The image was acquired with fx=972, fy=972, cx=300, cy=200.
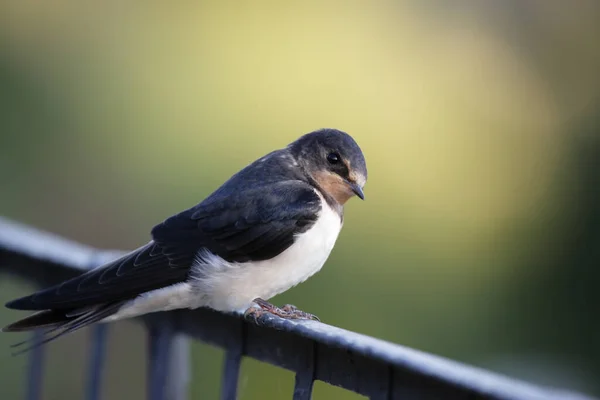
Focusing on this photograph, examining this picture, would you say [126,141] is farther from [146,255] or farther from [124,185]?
[146,255]

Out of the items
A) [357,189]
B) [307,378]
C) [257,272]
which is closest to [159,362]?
[257,272]

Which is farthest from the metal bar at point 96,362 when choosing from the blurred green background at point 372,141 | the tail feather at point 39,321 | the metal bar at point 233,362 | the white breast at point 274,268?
the blurred green background at point 372,141

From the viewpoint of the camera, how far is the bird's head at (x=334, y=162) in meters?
2.28

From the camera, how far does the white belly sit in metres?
1.95

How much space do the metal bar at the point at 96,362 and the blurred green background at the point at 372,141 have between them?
1496 millimetres

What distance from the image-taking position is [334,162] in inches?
90.7

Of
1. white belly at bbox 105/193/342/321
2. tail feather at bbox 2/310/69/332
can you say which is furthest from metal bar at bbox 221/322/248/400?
tail feather at bbox 2/310/69/332

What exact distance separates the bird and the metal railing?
0.07 metres

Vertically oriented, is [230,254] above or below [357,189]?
below

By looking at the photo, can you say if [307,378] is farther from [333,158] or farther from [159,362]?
[333,158]

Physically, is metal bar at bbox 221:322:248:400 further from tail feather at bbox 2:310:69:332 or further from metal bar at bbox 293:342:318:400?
tail feather at bbox 2:310:69:332

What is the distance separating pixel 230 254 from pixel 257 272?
72mm

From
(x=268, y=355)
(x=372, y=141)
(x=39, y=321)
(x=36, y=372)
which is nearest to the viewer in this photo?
(x=268, y=355)

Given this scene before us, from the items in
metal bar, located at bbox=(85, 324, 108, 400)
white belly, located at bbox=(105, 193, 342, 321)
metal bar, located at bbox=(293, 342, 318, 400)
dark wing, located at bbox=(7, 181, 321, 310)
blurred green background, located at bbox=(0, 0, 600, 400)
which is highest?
blurred green background, located at bbox=(0, 0, 600, 400)
